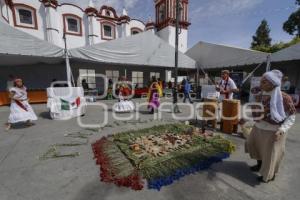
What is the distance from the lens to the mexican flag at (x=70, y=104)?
6.70m

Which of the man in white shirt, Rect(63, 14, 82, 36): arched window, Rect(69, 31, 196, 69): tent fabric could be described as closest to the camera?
the man in white shirt

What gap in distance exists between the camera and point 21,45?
25.4 ft

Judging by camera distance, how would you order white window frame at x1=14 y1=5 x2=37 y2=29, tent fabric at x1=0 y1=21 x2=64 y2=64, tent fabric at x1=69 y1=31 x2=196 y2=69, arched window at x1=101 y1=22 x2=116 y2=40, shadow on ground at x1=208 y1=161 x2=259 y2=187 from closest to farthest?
shadow on ground at x1=208 y1=161 x2=259 y2=187 < tent fabric at x1=0 y1=21 x2=64 y2=64 < tent fabric at x1=69 y1=31 x2=196 y2=69 < white window frame at x1=14 y1=5 x2=37 y2=29 < arched window at x1=101 y1=22 x2=116 y2=40

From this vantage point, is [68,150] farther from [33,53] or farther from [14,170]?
[33,53]

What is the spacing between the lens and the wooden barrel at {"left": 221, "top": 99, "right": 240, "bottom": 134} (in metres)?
4.92

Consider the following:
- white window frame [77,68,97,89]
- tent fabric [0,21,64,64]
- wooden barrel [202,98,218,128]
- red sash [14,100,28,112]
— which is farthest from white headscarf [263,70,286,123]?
white window frame [77,68,97,89]

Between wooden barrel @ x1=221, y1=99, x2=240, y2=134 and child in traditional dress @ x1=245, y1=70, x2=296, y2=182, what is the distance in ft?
7.52

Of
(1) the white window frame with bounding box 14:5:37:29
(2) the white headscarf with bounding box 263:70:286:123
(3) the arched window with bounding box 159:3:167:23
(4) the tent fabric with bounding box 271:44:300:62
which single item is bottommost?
(2) the white headscarf with bounding box 263:70:286:123

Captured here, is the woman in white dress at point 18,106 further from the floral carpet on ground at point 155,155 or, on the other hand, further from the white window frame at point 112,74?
the white window frame at point 112,74

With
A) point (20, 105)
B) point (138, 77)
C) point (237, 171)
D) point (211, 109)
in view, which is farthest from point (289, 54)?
point (20, 105)

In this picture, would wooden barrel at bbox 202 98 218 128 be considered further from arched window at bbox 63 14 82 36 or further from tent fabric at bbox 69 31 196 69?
arched window at bbox 63 14 82 36

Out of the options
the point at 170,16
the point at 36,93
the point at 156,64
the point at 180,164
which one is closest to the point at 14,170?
the point at 180,164

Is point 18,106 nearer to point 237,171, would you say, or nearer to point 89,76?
point 237,171

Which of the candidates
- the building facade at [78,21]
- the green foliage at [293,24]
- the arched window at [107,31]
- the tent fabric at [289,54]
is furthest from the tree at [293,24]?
the arched window at [107,31]
